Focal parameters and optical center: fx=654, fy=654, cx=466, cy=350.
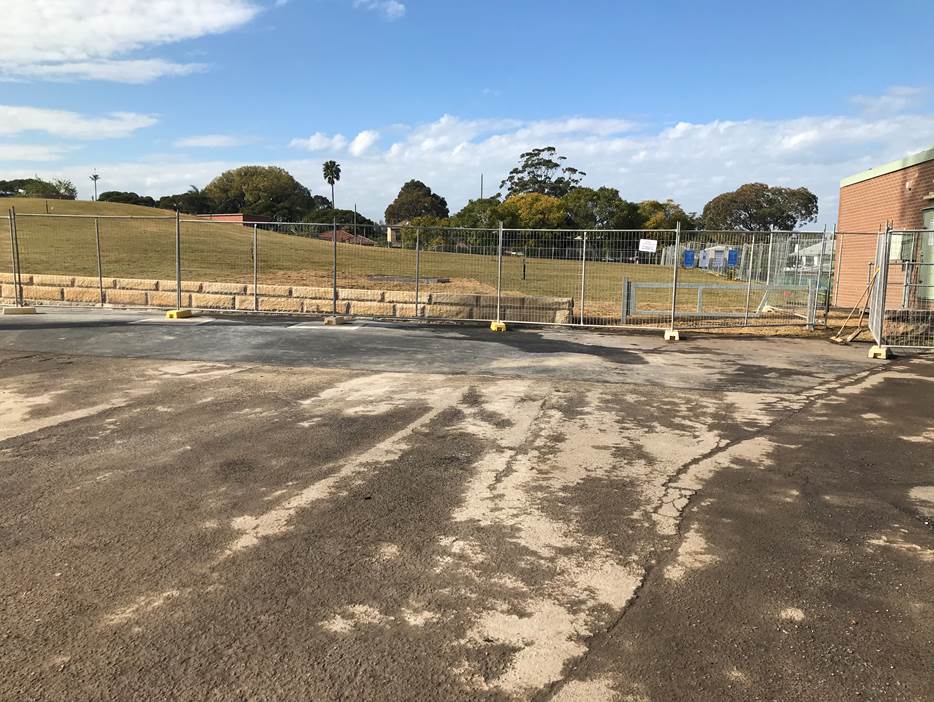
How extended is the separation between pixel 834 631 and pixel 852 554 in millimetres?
1010

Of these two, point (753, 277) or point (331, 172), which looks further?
point (331, 172)

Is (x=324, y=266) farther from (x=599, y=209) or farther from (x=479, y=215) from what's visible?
(x=599, y=209)

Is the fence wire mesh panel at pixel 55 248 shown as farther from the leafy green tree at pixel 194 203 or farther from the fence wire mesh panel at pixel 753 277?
the leafy green tree at pixel 194 203

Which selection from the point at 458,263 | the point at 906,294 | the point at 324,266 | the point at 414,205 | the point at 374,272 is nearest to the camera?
the point at 906,294

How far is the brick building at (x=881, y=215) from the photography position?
16797mm

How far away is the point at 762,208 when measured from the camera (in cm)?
9925

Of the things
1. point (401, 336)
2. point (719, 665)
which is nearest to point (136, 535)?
point (719, 665)

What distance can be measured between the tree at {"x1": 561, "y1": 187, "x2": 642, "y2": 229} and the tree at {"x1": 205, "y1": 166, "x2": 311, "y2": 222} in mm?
46973

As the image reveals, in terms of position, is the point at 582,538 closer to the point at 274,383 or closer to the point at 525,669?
the point at 525,669

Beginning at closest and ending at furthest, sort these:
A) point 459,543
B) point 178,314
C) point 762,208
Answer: point 459,543, point 178,314, point 762,208

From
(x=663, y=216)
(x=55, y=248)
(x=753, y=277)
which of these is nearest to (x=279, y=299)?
(x=753, y=277)

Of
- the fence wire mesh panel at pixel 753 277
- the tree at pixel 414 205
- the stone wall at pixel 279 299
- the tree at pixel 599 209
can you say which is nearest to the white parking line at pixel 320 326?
the stone wall at pixel 279 299

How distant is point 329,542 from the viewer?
12.8ft

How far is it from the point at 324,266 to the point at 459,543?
21.3 meters
